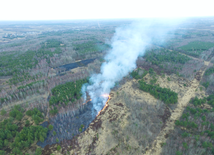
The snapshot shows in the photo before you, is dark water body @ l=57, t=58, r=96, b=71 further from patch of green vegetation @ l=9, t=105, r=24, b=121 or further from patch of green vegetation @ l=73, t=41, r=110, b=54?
patch of green vegetation @ l=9, t=105, r=24, b=121

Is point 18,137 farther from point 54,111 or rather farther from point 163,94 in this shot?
point 163,94

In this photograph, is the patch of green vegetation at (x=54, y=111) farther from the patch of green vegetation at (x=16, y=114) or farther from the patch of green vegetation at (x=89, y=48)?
the patch of green vegetation at (x=89, y=48)

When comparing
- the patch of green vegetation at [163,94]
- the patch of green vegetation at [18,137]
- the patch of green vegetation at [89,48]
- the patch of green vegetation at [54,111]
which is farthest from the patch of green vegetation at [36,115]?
the patch of green vegetation at [89,48]

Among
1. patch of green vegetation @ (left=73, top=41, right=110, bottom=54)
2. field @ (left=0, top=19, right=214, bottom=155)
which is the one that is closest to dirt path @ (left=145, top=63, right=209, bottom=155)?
field @ (left=0, top=19, right=214, bottom=155)

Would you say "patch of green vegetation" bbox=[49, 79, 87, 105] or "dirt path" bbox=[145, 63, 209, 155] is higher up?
"patch of green vegetation" bbox=[49, 79, 87, 105]

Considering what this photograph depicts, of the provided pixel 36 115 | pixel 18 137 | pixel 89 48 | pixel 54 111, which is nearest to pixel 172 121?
pixel 54 111
